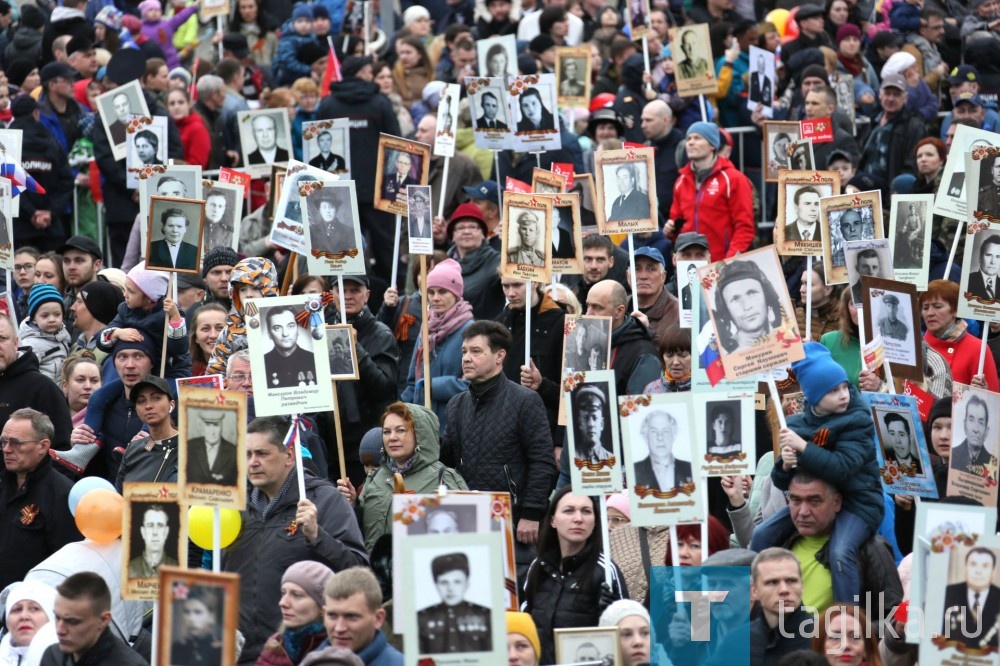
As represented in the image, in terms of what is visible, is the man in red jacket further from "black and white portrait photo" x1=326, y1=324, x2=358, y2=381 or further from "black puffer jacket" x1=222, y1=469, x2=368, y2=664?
"black puffer jacket" x1=222, y1=469, x2=368, y2=664

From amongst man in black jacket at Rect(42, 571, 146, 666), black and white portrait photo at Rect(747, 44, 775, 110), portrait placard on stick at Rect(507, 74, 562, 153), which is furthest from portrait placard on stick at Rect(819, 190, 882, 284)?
black and white portrait photo at Rect(747, 44, 775, 110)

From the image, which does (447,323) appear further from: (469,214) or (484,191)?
(484,191)

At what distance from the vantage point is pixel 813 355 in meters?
8.88

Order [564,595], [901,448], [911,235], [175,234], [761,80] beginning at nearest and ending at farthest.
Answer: [564,595]
[901,448]
[911,235]
[175,234]
[761,80]

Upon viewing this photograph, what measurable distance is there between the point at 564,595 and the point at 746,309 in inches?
65.2

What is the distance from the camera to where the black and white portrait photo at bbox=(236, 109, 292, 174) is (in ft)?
51.1

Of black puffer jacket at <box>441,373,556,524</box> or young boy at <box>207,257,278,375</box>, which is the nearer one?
black puffer jacket at <box>441,373,556,524</box>

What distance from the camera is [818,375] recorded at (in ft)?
28.9

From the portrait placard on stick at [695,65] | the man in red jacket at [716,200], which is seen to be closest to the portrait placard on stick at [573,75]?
the portrait placard on stick at [695,65]

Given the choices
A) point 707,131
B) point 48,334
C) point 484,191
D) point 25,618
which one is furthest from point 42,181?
point 25,618

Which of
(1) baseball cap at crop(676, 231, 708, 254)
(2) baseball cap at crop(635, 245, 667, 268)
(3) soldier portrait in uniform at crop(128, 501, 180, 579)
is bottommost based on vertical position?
(3) soldier portrait in uniform at crop(128, 501, 180, 579)

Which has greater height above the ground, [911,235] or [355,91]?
[355,91]

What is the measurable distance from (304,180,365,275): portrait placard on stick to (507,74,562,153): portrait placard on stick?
2.67m

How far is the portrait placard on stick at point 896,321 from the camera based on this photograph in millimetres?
10195
